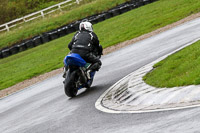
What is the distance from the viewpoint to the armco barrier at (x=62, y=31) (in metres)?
34.9

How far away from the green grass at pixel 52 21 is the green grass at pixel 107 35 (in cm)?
624

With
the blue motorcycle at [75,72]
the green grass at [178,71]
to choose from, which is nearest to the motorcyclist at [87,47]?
the blue motorcycle at [75,72]

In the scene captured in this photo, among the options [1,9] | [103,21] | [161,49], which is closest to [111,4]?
[103,21]

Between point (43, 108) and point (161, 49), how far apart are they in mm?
5664

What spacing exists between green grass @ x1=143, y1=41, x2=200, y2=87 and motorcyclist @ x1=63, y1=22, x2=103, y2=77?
167 centimetres

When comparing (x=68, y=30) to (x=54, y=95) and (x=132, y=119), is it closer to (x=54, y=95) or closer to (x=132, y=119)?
(x=54, y=95)

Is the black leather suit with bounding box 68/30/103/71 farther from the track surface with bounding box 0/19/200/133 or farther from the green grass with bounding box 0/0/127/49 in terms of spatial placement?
the green grass with bounding box 0/0/127/49

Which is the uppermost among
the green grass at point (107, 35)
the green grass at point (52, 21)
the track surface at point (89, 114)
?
the track surface at point (89, 114)

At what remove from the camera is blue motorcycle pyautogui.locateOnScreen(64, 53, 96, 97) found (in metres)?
11.5

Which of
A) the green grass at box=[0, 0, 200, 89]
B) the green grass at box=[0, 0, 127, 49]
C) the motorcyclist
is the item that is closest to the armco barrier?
the green grass at box=[0, 0, 200, 89]

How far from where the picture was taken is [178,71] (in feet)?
32.9

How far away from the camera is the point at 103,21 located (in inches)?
1437

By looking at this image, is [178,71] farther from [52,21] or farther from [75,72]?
[52,21]

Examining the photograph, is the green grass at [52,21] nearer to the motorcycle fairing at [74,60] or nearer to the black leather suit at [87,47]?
the black leather suit at [87,47]
